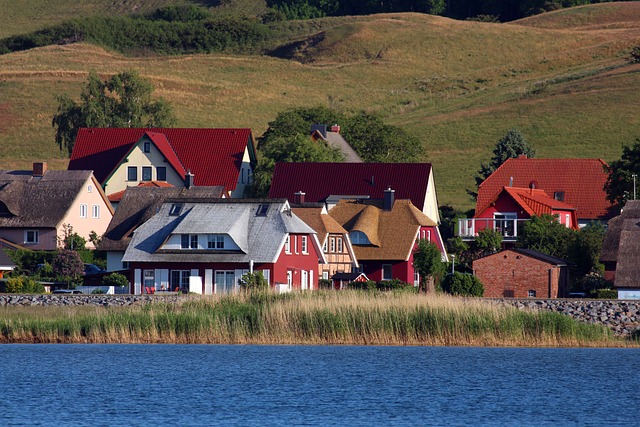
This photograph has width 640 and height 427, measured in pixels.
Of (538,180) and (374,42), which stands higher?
(374,42)

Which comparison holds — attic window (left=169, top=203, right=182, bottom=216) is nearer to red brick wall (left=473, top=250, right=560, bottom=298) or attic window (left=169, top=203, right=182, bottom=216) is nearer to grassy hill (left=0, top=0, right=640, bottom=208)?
red brick wall (left=473, top=250, right=560, bottom=298)

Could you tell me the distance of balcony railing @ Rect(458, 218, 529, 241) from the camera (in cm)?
8525

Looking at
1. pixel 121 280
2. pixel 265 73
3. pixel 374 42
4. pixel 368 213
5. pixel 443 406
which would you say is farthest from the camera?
pixel 374 42

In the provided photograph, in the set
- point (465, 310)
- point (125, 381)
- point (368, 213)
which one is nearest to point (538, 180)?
point (368, 213)

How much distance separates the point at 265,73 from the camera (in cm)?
16625

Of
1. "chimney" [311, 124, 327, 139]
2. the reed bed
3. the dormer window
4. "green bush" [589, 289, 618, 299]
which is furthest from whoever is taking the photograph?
"chimney" [311, 124, 327, 139]

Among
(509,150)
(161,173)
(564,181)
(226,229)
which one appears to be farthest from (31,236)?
(509,150)

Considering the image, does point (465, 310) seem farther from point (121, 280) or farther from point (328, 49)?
point (328, 49)

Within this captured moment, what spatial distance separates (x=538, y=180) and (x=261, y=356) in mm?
54995

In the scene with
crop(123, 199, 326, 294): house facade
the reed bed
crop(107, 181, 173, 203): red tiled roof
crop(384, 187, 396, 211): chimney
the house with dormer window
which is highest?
the house with dormer window

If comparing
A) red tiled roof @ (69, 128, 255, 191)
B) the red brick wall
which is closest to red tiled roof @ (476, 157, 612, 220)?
red tiled roof @ (69, 128, 255, 191)

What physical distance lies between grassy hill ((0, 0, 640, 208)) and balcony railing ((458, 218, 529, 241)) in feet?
64.7

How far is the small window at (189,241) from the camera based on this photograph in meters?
71.1

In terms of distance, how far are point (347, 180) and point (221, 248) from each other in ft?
78.0
